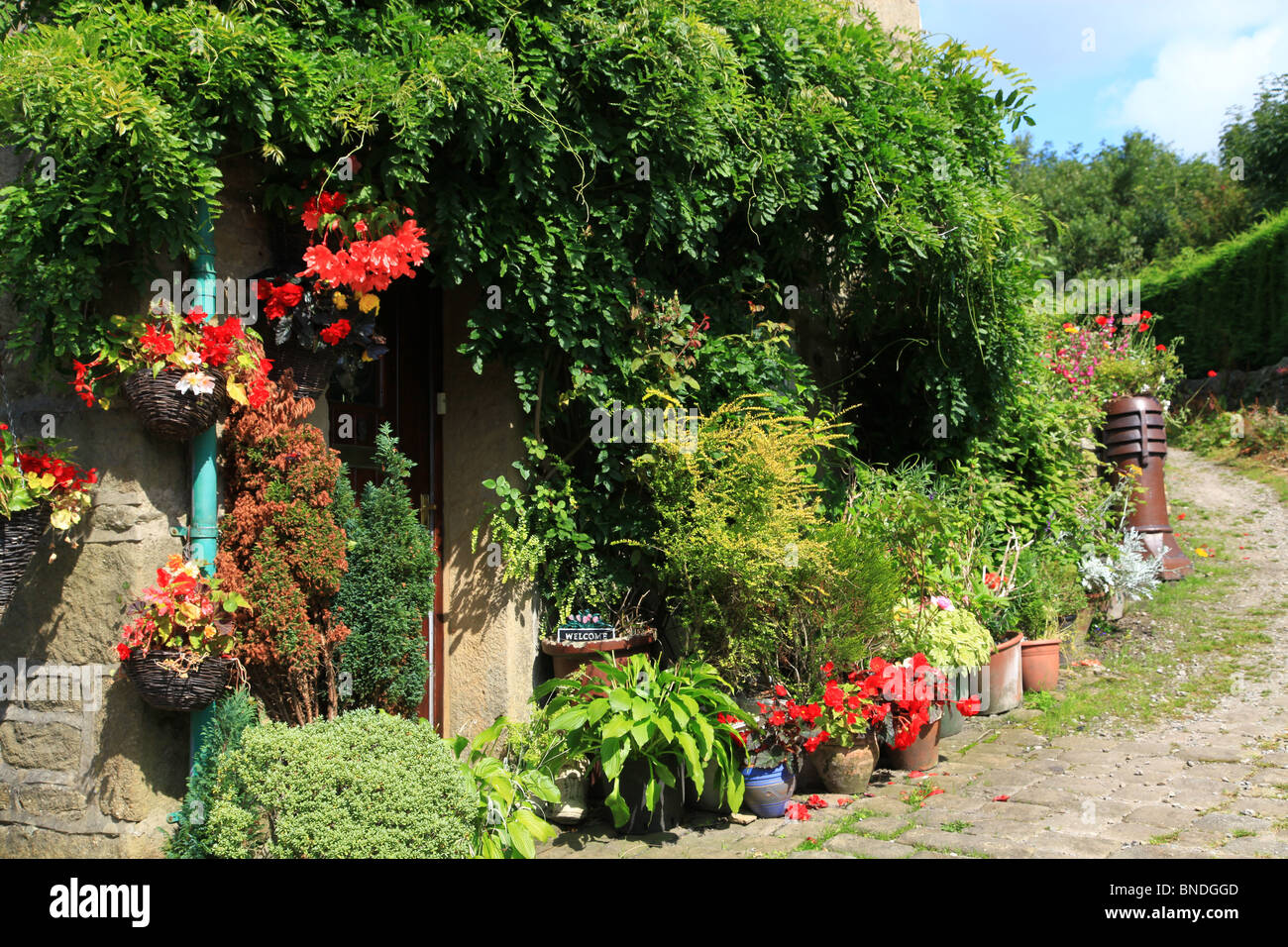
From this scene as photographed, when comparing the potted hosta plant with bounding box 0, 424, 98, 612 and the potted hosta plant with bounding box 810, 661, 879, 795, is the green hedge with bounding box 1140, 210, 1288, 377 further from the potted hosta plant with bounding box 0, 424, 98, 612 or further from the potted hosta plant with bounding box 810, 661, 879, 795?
the potted hosta plant with bounding box 0, 424, 98, 612

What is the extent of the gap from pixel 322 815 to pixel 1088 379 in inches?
307

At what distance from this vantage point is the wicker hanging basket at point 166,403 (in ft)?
10.4

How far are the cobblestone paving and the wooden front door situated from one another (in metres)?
1.46

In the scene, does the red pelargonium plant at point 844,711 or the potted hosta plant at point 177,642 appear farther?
the red pelargonium plant at point 844,711

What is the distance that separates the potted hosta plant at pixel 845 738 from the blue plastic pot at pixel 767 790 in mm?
325

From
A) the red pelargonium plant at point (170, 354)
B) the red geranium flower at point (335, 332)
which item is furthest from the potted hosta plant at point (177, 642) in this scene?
the red geranium flower at point (335, 332)

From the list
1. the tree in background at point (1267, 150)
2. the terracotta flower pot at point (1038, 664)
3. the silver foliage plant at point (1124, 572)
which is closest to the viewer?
the terracotta flower pot at point (1038, 664)

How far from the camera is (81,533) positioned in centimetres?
329

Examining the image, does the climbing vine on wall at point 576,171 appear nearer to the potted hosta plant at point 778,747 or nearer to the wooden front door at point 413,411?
the wooden front door at point 413,411

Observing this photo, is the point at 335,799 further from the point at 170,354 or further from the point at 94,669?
the point at 170,354

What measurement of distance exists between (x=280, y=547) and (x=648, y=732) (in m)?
1.65

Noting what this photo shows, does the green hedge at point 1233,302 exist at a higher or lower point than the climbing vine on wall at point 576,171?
higher

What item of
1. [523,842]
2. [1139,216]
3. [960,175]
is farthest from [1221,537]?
[1139,216]
